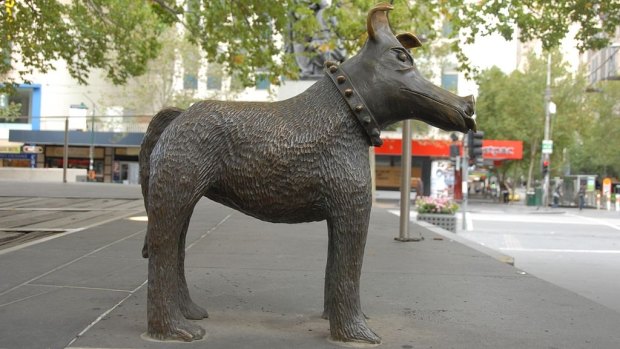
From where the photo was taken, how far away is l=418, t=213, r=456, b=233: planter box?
13328 millimetres

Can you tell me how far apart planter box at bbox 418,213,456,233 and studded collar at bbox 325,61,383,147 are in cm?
1035

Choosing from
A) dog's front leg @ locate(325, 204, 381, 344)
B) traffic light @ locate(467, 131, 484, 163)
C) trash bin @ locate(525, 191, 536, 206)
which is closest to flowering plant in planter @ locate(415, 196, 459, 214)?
traffic light @ locate(467, 131, 484, 163)

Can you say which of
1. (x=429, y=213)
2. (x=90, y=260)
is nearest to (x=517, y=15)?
(x=429, y=213)

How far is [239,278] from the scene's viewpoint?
5.24 m

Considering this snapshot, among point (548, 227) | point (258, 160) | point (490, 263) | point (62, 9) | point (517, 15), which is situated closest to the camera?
point (258, 160)

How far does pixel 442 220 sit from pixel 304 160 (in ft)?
34.8

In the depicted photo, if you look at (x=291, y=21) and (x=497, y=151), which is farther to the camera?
(x=497, y=151)

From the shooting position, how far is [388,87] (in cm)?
338

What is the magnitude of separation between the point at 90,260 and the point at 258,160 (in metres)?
3.58

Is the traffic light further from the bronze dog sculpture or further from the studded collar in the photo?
the studded collar

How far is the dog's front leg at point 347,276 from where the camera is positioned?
128 inches

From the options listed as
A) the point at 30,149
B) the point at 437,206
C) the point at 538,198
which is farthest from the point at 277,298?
the point at 30,149

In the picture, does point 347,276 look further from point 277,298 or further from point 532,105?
point 532,105

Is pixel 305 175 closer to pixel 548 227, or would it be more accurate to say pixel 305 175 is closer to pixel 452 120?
pixel 452 120
